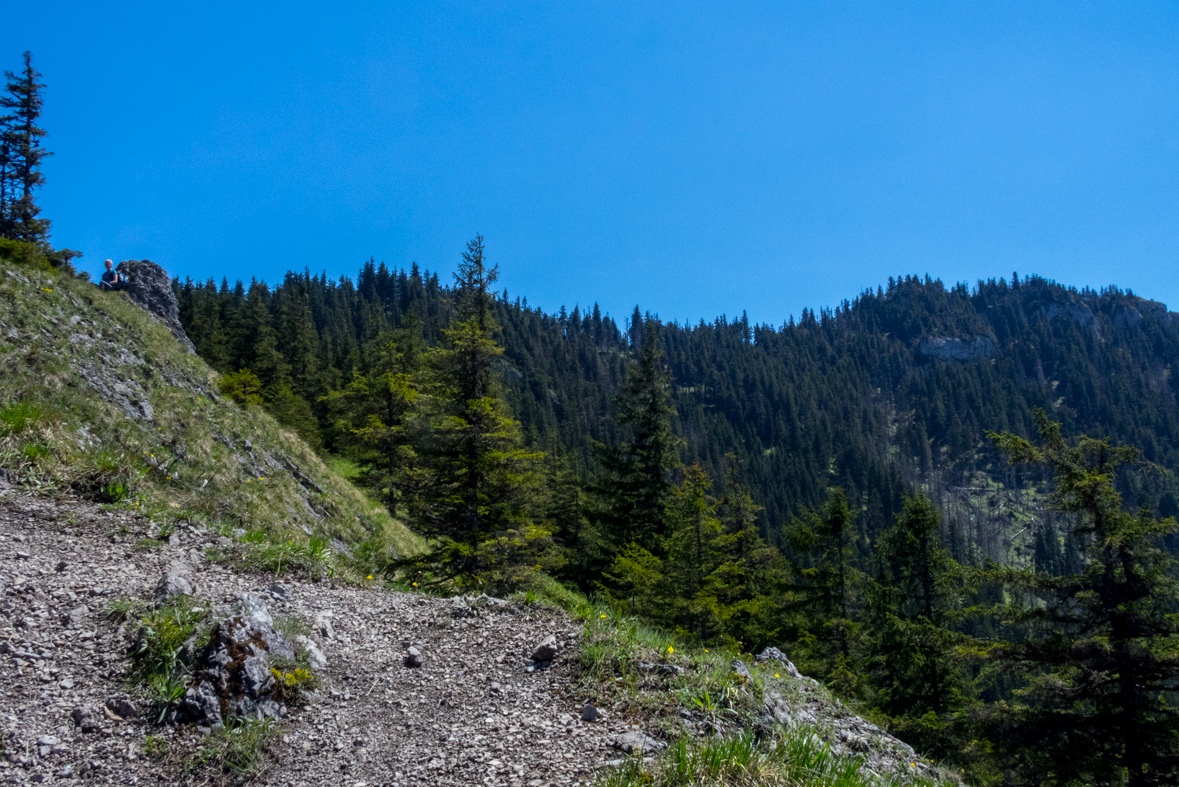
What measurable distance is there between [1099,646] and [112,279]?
121 feet

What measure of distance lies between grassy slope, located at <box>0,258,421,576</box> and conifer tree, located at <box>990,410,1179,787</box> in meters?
15.1

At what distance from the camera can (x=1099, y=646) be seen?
37.9ft

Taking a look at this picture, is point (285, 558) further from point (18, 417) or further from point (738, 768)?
point (738, 768)

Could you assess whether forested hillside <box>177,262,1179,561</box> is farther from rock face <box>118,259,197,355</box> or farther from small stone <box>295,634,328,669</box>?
small stone <box>295,634,328,669</box>

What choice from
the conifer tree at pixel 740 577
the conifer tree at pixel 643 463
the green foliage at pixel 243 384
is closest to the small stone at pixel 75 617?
the conifer tree at pixel 740 577

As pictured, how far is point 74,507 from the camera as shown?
6.97m

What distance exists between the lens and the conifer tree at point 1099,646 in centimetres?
1145

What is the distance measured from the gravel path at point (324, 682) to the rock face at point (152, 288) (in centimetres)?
2499

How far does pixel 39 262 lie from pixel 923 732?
2988 centimetres

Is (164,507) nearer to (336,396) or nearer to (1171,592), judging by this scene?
(1171,592)

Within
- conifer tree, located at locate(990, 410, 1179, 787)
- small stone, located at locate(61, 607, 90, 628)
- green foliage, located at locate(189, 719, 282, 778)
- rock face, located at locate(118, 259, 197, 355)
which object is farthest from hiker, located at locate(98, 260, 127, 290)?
conifer tree, located at locate(990, 410, 1179, 787)

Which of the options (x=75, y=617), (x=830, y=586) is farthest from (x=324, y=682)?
(x=830, y=586)

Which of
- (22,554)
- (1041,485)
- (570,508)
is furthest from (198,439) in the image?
(1041,485)

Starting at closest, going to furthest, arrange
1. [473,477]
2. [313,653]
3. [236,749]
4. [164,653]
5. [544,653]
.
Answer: [236,749], [164,653], [313,653], [544,653], [473,477]
